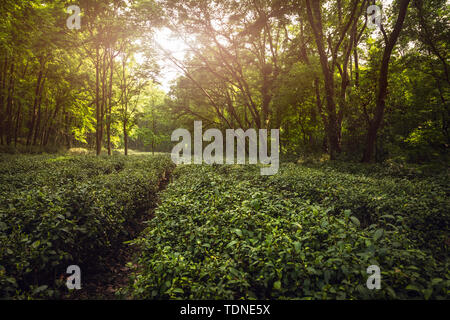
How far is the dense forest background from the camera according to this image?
10.3 m

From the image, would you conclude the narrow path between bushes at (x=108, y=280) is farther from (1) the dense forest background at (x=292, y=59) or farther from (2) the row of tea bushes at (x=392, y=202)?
(1) the dense forest background at (x=292, y=59)

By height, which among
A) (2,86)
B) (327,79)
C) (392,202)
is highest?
(2,86)

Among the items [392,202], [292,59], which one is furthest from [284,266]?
[292,59]

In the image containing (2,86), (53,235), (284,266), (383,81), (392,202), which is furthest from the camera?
(2,86)

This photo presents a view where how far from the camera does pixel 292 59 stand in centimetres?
1485

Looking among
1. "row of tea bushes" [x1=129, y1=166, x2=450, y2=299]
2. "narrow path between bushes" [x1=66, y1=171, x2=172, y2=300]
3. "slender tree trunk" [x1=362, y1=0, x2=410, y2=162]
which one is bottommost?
"narrow path between bushes" [x1=66, y1=171, x2=172, y2=300]

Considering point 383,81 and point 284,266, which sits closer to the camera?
point 284,266

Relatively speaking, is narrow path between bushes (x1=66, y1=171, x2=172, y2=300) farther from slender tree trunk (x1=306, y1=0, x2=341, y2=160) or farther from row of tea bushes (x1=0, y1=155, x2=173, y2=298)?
slender tree trunk (x1=306, y1=0, x2=341, y2=160)

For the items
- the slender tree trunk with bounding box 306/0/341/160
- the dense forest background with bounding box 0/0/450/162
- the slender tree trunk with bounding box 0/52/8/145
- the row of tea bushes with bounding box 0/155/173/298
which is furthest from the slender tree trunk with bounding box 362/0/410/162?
the slender tree trunk with bounding box 0/52/8/145

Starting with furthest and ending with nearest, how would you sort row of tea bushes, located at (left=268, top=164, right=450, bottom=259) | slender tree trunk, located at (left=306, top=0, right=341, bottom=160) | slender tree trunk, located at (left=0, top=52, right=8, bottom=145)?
slender tree trunk, located at (left=0, top=52, right=8, bottom=145) → slender tree trunk, located at (left=306, top=0, right=341, bottom=160) → row of tea bushes, located at (left=268, top=164, right=450, bottom=259)

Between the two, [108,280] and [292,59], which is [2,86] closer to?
[108,280]

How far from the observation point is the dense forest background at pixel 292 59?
33.9ft
